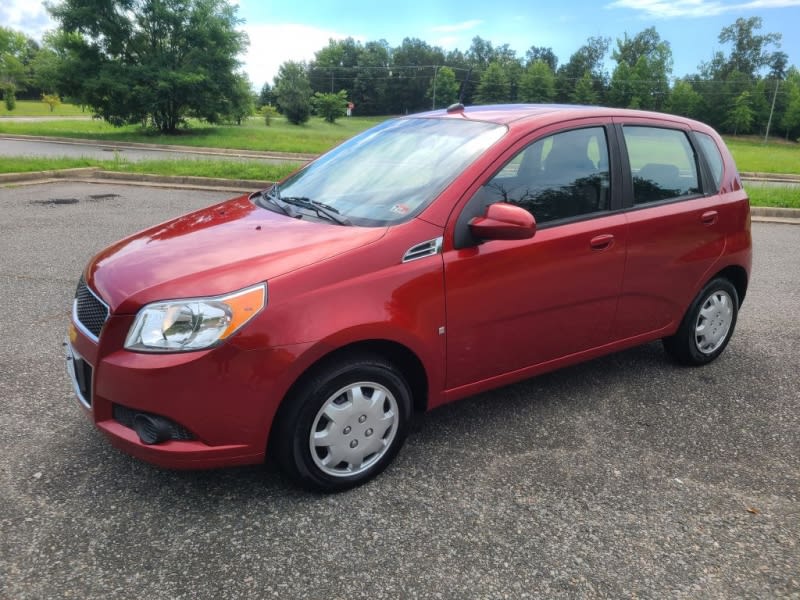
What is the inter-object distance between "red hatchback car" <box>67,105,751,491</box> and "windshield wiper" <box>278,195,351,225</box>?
0.08 ft

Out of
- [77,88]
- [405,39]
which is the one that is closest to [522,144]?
[77,88]

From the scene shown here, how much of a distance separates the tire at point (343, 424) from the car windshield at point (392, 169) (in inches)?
29.1

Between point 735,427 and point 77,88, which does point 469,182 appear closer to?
point 735,427

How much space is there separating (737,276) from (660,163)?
115cm

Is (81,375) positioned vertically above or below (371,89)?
below

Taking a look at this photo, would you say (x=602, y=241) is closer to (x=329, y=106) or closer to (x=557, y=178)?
(x=557, y=178)

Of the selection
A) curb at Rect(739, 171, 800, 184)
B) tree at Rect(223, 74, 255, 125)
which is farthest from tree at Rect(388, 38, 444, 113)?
curb at Rect(739, 171, 800, 184)

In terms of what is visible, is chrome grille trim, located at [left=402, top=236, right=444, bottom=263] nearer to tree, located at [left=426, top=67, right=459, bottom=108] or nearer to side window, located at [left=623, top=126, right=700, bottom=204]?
side window, located at [left=623, top=126, right=700, bottom=204]

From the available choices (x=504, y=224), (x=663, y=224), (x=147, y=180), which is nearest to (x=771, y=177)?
(x=147, y=180)

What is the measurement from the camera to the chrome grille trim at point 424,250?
2869 millimetres

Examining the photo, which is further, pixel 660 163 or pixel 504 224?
pixel 660 163

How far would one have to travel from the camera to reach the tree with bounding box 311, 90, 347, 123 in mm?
69000

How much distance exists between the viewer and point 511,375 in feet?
11.2

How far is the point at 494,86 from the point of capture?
322 ft
